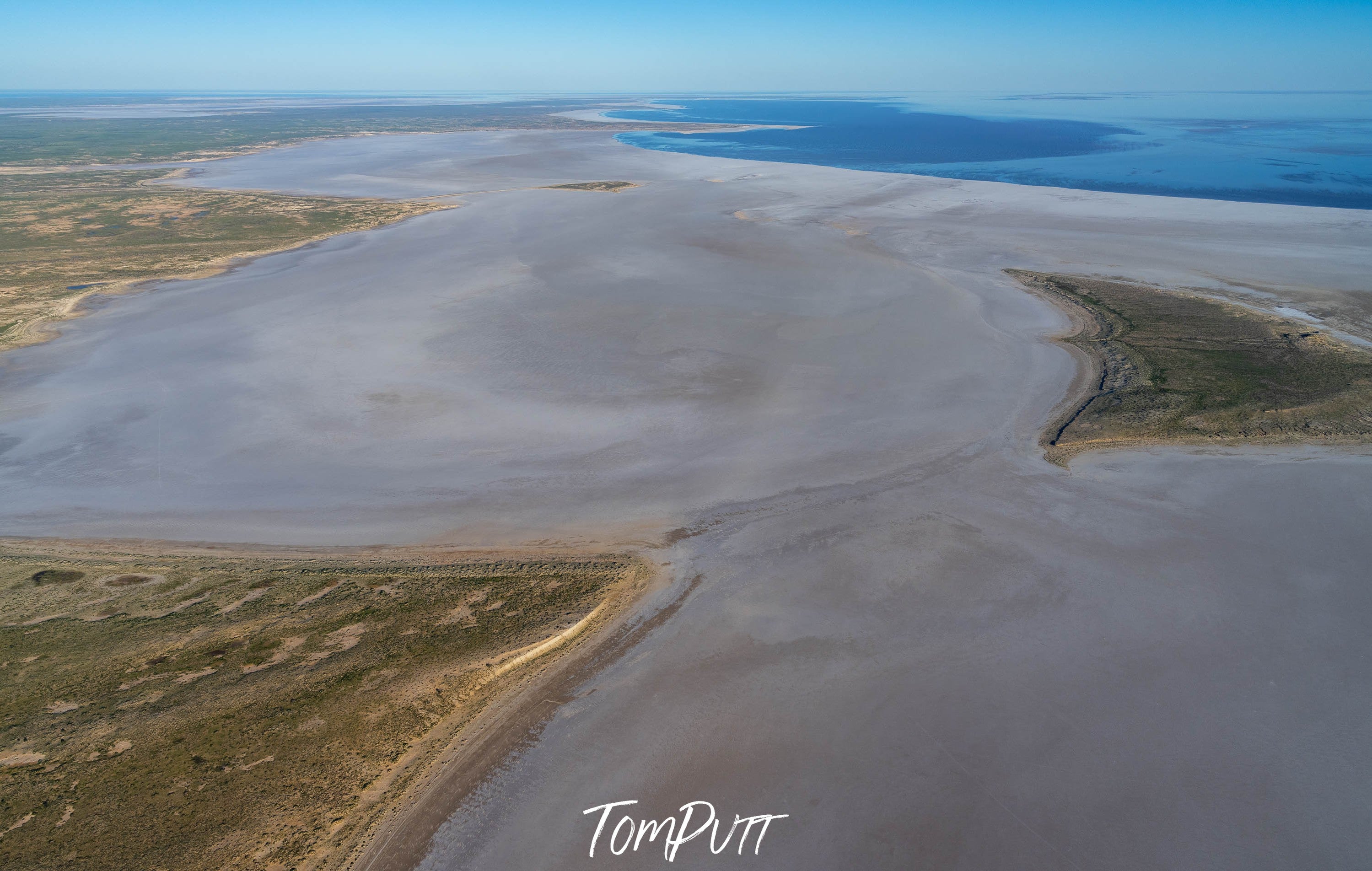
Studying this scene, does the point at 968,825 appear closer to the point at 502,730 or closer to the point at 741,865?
the point at 741,865

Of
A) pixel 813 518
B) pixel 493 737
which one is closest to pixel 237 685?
pixel 493 737

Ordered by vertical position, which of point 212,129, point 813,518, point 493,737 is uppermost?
point 212,129

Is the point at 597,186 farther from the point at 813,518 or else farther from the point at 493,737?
the point at 493,737

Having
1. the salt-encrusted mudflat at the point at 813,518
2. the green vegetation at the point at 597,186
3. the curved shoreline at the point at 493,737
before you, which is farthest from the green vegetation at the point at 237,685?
the green vegetation at the point at 597,186

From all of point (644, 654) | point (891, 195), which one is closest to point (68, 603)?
point (644, 654)

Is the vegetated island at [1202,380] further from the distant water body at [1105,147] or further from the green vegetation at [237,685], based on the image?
the distant water body at [1105,147]
